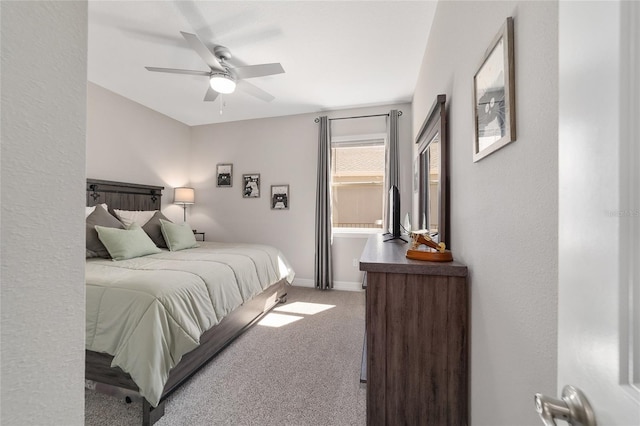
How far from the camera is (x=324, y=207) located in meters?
3.81

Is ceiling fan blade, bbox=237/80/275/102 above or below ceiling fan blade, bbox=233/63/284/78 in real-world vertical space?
above

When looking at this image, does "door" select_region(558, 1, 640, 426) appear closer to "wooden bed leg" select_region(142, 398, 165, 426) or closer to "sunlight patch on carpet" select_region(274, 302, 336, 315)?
"wooden bed leg" select_region(142, 398, 165, 426)

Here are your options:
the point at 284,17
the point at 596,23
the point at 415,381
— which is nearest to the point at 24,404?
the point at 596,23

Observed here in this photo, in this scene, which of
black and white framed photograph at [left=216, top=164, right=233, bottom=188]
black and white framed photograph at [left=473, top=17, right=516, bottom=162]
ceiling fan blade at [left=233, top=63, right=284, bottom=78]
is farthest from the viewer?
black and white framed photograph at [left=216, top=164, right=233, bottom=188]

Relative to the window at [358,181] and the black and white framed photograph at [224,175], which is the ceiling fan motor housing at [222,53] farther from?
the black and white framed photograph at [224,175]

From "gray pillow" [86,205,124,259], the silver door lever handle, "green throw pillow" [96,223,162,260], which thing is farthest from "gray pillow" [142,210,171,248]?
the silver door lever handle

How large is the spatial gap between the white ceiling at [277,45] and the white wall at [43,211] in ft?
6.13

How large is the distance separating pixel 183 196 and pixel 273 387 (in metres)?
3.47

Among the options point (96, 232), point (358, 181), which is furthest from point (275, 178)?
point (96, 232)

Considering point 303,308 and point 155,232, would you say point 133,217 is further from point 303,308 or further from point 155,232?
point 303,308

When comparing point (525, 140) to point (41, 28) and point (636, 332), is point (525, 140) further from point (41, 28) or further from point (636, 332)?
point (41, 28)

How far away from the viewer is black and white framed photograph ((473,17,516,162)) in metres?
0.78

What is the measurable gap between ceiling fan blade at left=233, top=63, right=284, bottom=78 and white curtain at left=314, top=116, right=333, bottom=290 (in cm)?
161

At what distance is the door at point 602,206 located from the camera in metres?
0.28
